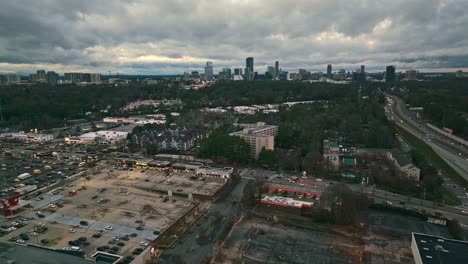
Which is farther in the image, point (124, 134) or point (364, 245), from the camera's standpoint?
point (124, 134)

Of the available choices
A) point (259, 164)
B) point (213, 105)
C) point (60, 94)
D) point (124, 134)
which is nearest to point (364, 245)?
point (259, 164)

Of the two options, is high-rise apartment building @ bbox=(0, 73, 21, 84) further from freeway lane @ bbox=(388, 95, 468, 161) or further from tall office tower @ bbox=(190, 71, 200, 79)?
freeway lane @ bbox=(388, 95, 468, 161)

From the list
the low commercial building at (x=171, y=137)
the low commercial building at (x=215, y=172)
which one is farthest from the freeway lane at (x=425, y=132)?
the low commercial building at (x=171, y=137)

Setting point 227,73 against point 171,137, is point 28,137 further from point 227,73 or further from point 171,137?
point 227,73

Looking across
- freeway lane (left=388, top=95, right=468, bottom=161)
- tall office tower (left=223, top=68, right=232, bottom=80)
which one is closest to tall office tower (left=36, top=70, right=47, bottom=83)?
tall office tower (left=223, top=68, right=232, bottom=80)

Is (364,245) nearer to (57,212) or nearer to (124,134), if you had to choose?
(57,212)

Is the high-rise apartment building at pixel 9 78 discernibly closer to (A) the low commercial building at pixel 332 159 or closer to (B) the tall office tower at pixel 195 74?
(B) the tall office tower at pixel 195 74

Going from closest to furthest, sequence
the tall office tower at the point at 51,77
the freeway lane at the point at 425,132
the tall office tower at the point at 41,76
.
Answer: the freeway lane at the point at 425,132 < the tall office tower at the point at 51,77 < the tall office tower at the point at 41,76

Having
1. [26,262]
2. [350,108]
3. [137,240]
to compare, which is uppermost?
[350,108]
